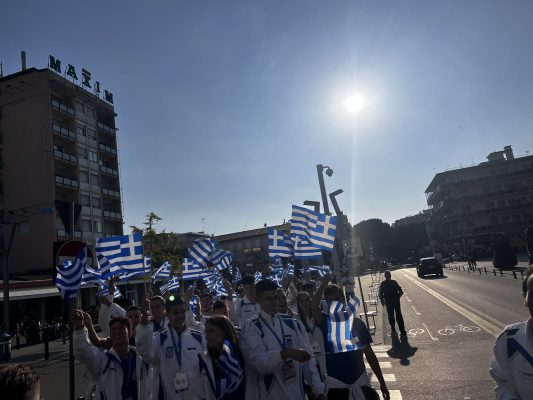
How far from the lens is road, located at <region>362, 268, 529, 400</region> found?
673 cm

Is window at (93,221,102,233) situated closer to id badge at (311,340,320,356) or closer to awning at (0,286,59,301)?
awning at (0,286,59,301)

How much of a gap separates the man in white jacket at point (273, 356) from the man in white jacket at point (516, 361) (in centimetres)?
131

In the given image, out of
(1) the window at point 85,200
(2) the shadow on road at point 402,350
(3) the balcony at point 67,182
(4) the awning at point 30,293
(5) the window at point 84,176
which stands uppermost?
(5) the window at point 84,176

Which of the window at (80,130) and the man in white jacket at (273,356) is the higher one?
the window at (80,130)

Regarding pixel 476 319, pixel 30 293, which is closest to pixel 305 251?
pixel 476 319

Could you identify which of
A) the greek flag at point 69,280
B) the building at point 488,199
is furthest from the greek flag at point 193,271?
the building at point 488,199

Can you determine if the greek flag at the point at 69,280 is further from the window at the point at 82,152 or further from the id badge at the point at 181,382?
the window at the point at 82,152

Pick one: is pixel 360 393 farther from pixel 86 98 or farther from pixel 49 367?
pixel 86 98

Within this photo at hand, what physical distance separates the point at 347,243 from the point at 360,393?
10.9 metres

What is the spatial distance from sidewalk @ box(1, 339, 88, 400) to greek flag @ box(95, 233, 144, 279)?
2687 millimetres

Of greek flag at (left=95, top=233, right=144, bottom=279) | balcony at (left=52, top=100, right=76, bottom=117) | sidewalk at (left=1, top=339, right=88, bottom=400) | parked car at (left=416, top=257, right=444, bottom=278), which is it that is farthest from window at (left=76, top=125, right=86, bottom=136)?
parked car at (left=416, top=257, right=444, bottom=278)

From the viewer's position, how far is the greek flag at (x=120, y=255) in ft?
30.0

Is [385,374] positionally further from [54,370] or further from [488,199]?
[488,199]

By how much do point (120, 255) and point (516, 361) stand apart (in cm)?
833
